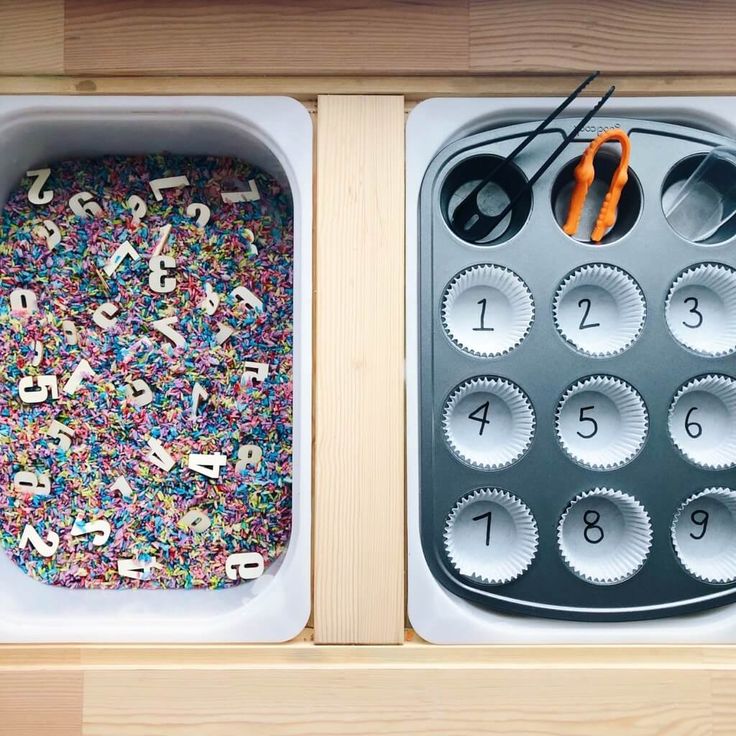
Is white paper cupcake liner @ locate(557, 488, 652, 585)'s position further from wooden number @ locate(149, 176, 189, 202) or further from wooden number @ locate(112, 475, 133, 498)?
wooden number @ locate(149, 176, 189, 202)

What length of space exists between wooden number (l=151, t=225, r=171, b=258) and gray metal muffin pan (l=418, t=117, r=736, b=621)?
424 mm

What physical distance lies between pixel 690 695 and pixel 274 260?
88cm

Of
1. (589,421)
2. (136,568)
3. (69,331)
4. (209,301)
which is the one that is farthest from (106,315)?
(589,421)

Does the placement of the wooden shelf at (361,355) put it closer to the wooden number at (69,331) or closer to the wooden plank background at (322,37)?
the wooden plank background at (322,37)

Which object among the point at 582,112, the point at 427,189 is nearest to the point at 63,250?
the point at 427,189

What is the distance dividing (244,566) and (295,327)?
385 mm

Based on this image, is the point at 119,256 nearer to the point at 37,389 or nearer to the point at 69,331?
the point at 69,331

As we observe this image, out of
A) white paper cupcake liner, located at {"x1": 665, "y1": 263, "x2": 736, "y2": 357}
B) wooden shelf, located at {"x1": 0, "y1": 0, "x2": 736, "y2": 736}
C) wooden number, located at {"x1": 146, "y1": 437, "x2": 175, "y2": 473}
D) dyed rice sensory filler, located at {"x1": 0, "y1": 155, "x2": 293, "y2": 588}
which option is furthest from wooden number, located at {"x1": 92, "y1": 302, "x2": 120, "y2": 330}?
white paper cupcake liner, located at {"x1": 665, "y1": 263, "x2": 736, "y2": 357}

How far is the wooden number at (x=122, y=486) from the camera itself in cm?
107

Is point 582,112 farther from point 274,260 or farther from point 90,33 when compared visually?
point 90,33

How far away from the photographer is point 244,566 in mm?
1054

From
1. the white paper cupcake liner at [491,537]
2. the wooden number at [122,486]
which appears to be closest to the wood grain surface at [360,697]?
the white paper cupcake liner at [491,537]

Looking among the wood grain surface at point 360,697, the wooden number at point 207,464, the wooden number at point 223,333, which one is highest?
the wooden number at point 223,333

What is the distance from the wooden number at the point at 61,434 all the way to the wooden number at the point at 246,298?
1.12ft
